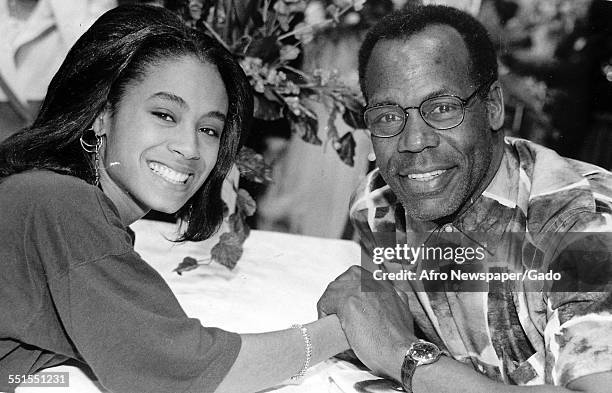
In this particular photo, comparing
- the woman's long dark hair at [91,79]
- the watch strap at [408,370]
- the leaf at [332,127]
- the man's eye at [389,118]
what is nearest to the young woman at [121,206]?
the woman's long dark hair at [91,79]

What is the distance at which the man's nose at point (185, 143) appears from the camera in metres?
0.92

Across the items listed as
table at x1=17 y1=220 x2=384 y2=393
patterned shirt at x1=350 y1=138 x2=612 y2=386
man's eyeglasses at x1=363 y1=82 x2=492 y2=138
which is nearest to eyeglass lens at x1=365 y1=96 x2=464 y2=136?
man's eyeglasses at x1=363 y1=82 x2=492 y2=138

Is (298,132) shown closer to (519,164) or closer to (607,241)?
(519,164)

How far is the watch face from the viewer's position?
90cm

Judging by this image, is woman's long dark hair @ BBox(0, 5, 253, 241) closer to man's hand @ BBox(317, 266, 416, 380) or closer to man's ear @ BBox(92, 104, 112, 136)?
man's ear @ BBox(92, 104, 112, 136)

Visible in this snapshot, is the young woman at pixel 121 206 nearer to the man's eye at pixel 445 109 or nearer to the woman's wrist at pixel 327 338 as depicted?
the woman's wrist at pixel 327 338

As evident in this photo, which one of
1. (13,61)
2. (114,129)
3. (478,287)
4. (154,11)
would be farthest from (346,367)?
(13,61)

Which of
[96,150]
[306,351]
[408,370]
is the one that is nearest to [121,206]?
[96,150]

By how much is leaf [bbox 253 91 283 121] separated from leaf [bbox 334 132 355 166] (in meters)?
0.13

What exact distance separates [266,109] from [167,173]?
1.47ft

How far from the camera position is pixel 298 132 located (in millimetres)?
1361

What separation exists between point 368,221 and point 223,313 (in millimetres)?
296

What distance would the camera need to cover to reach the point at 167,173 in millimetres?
928

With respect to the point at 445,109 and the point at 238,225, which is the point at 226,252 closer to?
the point at 238,225
